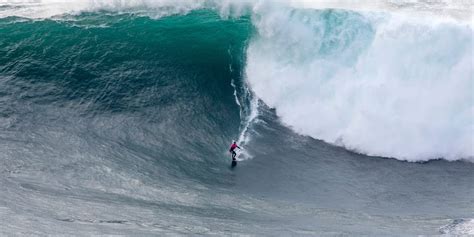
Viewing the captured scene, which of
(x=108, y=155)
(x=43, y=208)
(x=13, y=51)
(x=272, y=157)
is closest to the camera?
(x=43, y=208)

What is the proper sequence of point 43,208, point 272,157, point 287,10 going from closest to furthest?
point 43,208, point 272,157, point 287,10

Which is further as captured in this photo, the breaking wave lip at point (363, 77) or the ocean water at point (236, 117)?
the breaking wave lip at point (363, 77)

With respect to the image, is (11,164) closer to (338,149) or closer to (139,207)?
(139,207)

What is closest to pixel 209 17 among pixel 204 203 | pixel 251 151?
pixel 251 151

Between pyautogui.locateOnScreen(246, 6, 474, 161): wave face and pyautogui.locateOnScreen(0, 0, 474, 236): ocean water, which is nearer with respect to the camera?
pyautogui.locateOnScreen(0, 0, 474, 236): ocean water

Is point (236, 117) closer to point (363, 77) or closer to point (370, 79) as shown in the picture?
point (363, 77)
